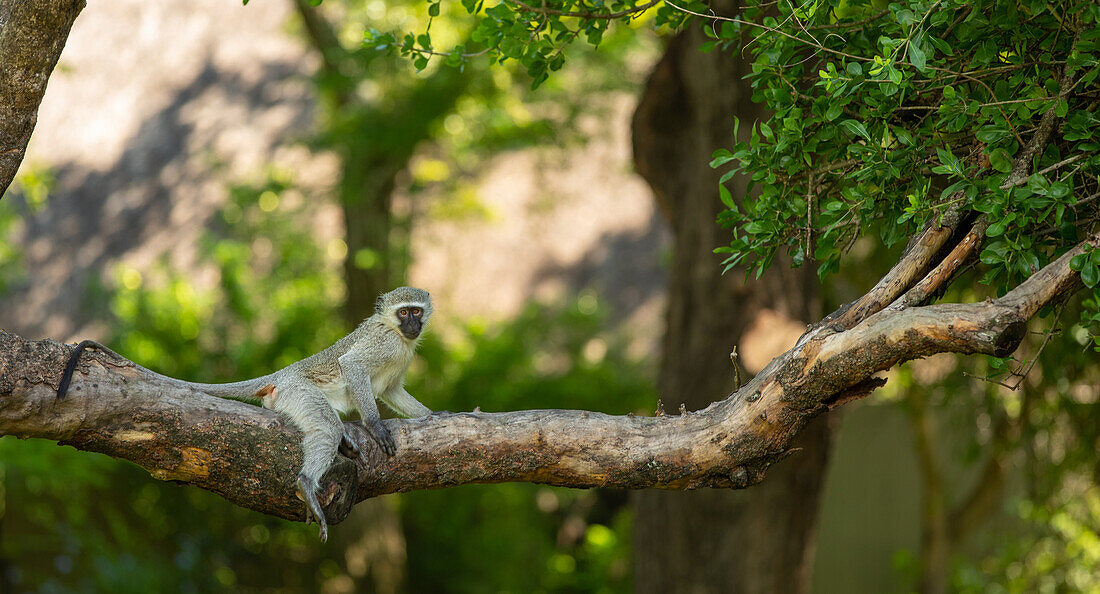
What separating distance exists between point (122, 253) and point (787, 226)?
9.37 meters

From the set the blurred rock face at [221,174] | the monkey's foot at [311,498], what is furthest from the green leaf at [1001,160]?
the blurred rock face at [221,174]

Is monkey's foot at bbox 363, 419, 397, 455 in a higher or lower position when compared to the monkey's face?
higher

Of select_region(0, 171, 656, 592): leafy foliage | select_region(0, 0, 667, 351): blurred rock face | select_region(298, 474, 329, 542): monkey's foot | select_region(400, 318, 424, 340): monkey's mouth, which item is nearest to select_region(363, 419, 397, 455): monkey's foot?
select_region(298, 474, 329, 542): monkey's foot

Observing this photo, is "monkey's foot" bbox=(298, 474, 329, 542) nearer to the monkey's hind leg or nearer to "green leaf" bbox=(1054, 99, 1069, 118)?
the monkey's hind leg

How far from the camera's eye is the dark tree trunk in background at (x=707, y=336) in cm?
480

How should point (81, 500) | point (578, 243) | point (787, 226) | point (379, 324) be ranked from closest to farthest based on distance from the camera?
point (787, 226) → point (379, 324) → point (81, 500) → point (578, 243)

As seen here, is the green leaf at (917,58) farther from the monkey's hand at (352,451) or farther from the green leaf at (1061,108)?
the monkey's hand at (352,451)

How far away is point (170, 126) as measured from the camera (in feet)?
35.0

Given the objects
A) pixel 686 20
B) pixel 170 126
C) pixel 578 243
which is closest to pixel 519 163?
pixel 578 243

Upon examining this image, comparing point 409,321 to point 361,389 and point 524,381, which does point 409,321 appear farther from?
point 524,381

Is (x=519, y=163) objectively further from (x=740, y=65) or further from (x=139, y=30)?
(x=740, y=65)

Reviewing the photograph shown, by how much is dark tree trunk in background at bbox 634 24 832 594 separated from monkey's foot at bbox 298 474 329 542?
9.28 feet

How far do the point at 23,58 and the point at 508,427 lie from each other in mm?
1530

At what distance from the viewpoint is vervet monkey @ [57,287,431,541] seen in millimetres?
2441
